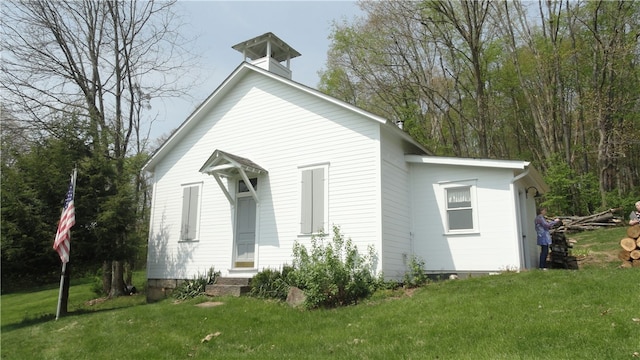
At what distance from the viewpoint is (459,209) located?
1242 cm

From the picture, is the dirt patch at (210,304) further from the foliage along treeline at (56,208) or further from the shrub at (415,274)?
the shrub at (415,274)

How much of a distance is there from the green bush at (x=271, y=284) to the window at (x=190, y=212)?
12.2ft

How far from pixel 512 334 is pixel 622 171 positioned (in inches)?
1335

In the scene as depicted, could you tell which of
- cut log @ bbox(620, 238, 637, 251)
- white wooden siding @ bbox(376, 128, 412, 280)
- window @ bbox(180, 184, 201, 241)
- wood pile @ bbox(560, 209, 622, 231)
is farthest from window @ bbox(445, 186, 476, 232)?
wood pile @ bbox(560, 209, 622, 231)

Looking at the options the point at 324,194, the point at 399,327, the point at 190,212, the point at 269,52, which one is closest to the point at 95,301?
the point at 190,212

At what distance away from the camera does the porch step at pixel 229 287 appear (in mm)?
11969

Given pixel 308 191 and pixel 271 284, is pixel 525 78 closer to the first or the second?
pixel 308 191

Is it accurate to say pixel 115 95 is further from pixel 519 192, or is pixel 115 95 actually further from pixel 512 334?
pixel 512 334

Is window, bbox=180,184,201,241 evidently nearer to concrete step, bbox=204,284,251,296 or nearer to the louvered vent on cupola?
concrete step, bbox=204,284,251,296

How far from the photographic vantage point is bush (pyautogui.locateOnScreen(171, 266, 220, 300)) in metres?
13.0

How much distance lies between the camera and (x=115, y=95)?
66.4ft

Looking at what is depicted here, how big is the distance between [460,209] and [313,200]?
4.23 metres

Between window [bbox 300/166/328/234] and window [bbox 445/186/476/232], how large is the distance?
11.9 feet

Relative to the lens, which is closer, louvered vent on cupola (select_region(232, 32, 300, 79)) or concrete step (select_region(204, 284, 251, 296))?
concrete step (select_region(204, 284, 251, 296))
